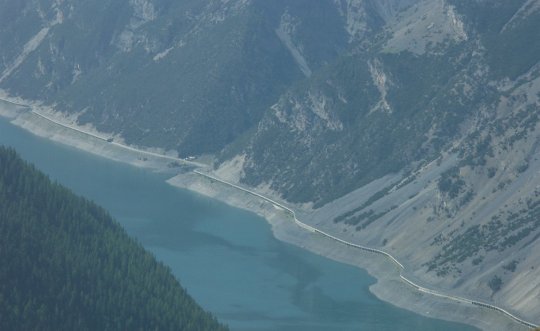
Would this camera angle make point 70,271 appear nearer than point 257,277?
Yes

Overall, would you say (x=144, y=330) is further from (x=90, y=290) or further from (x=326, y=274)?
(x=326, y=274)

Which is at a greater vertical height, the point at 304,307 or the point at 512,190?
the point at 512,190

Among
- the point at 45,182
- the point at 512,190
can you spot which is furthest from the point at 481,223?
the point at 45,182

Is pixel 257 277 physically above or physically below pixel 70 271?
above

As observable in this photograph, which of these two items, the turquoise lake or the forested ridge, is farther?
the turquoise lake

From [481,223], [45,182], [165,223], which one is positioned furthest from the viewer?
[165,223]
